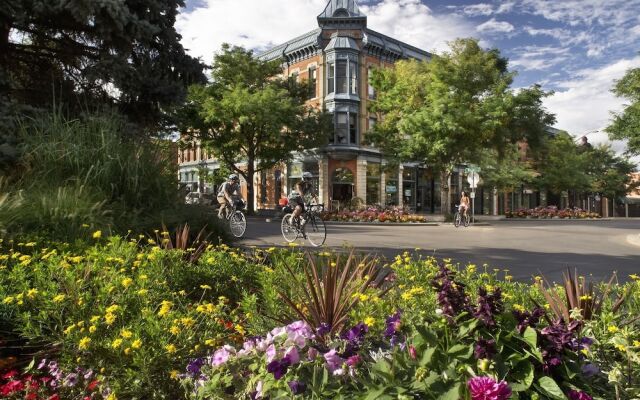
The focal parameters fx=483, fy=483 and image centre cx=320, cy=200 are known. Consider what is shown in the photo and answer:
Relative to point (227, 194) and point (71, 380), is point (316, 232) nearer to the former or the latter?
point (227, 194)

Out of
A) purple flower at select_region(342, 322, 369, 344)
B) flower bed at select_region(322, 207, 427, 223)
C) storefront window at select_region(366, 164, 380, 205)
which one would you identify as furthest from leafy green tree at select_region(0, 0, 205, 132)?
storefront window at select_region(366, 164, 380, 205)

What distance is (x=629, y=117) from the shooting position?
19422mm

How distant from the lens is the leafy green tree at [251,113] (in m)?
29.5

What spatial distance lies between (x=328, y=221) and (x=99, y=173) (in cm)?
2076

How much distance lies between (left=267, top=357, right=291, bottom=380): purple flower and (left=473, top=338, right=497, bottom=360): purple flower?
744 millimetres

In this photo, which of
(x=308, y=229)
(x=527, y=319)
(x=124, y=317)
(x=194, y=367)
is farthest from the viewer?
(x=308, y=229)

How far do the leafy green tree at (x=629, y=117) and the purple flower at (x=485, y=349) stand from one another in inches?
810

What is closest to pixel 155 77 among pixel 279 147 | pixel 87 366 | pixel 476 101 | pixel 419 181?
pixel 87 366

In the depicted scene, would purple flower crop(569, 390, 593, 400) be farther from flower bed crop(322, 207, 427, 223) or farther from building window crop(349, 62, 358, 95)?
building window crop(349, 62, 358, 95)

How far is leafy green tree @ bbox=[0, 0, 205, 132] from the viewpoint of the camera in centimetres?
780

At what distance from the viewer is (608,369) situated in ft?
7.26

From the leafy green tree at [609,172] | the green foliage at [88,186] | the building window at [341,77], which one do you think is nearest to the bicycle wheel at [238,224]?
the green foliage at [88,186]

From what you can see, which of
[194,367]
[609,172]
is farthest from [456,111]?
[609,172]

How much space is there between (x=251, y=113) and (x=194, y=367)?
91.0ft
